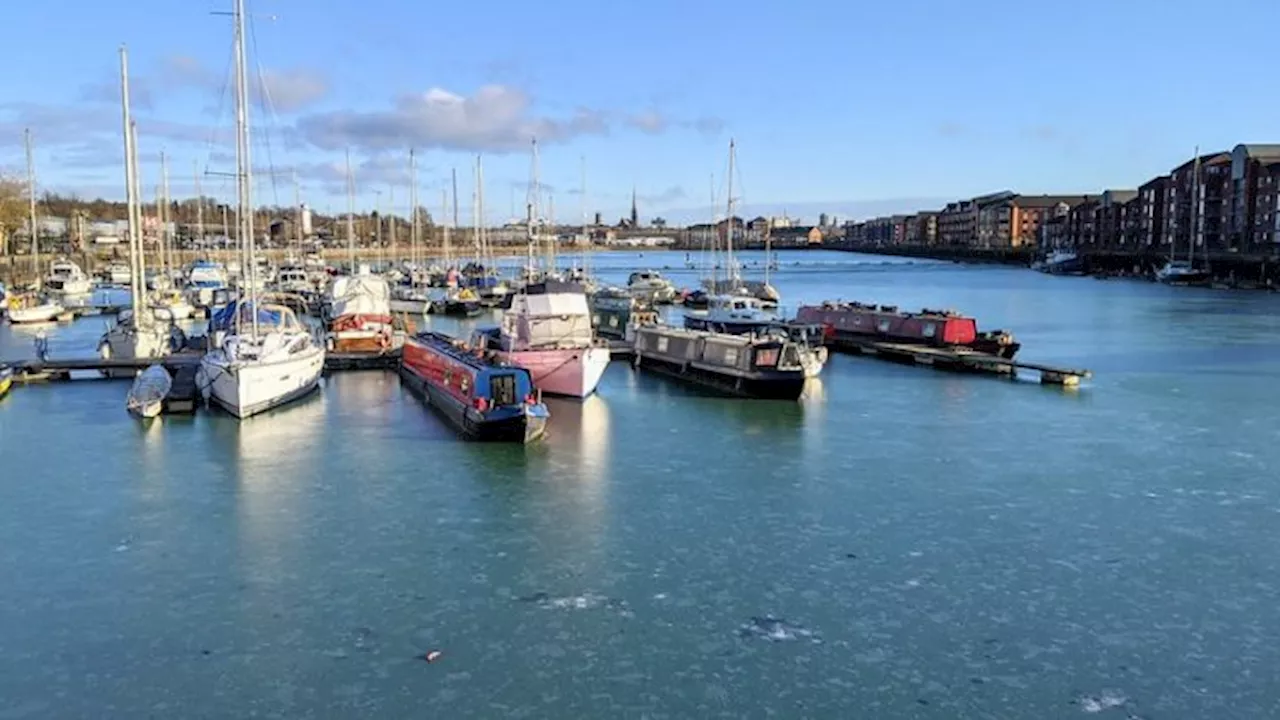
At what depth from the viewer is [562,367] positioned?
34.1m

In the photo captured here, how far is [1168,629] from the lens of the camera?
14.4 meters

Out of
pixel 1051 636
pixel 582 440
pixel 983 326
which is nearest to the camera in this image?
pixel 1051 636

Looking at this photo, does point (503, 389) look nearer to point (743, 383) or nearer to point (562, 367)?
point (562, 367)

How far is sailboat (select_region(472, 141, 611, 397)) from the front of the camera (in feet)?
112

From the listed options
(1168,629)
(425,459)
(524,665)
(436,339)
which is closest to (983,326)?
(436,339)

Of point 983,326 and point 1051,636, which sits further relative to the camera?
point 983,326

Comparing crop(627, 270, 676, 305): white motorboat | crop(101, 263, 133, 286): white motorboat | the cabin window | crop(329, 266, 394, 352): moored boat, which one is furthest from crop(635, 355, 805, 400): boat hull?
crop(101, 263, 133, 286): white motorboat

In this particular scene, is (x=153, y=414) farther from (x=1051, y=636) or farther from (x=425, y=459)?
(x=1051, y=636)

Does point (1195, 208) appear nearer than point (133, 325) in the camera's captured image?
No

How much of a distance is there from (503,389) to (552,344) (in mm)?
7648

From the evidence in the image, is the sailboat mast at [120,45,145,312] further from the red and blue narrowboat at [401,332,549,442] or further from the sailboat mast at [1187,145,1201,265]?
the sailboat mast at [1187,145,1201,265]

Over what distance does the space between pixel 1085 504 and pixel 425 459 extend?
47.0 ft

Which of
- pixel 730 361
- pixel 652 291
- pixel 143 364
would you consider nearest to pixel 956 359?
pixel 730 361

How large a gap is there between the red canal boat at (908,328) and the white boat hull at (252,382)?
26812 millimetres
